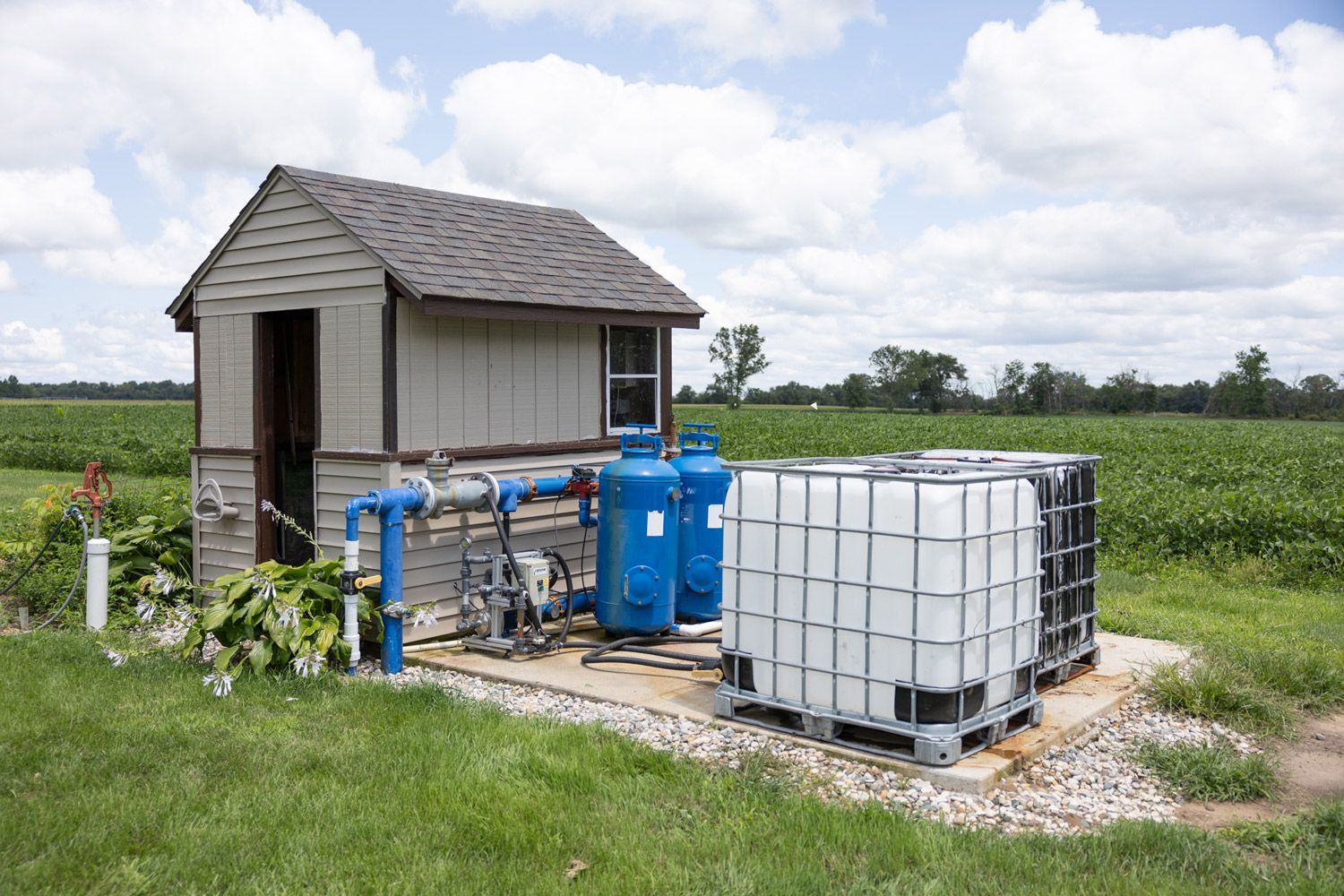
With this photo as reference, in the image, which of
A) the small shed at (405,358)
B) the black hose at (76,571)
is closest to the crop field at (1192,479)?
the small shed at (405,358)

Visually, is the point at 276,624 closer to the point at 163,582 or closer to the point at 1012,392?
the point at 163,582

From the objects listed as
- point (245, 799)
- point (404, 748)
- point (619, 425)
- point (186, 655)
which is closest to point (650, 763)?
point (404, 748)

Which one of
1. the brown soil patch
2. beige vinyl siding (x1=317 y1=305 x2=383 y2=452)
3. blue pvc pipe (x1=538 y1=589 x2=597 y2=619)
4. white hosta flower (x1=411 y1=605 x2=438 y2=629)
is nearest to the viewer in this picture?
the brown soil patch

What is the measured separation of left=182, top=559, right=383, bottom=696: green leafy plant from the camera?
6.82 m

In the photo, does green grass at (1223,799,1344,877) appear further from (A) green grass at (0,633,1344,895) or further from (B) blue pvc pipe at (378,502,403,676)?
(B) blue pvc pipe at (378,502,403,676)

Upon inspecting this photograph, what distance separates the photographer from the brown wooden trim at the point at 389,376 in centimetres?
771

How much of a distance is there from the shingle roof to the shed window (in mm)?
376

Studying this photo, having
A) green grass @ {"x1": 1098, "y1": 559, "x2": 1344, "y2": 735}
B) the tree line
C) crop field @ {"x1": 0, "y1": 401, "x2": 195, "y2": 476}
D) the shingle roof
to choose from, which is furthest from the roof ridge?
the tree line

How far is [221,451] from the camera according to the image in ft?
29.5

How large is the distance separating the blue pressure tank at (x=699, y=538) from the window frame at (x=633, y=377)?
0.78 metres

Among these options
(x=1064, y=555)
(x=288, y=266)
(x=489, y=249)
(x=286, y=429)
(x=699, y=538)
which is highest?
(x=489, y=249)

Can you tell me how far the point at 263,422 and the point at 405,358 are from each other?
1685 mm

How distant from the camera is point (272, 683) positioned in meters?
6.66

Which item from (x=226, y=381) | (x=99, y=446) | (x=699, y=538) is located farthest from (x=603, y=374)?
(x=99, y=446)
